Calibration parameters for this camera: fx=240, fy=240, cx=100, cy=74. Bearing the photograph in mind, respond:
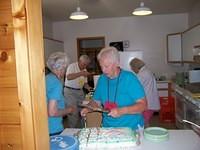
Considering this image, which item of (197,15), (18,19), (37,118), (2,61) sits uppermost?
(197,15)

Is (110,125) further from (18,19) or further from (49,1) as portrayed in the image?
(49,1)

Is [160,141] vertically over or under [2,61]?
under

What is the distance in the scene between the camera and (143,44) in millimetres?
6434

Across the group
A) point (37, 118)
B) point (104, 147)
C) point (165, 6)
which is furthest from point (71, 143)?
point (165, 6)

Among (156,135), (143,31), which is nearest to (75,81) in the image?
(156,135)

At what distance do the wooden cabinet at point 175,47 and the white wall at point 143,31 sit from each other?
0.39m

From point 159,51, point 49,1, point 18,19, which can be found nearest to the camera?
point 18,19

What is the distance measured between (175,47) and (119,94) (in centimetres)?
425

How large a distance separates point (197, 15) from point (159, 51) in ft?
4.64

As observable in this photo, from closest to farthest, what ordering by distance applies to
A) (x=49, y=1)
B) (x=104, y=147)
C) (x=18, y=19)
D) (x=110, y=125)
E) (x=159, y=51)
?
(x=18, y=19) → (x=104, y=147) → (x=110, y=125) → (x=49, y=1) → (x=159, y=51)

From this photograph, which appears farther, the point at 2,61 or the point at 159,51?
the point at 159,51

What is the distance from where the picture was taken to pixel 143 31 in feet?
21.0

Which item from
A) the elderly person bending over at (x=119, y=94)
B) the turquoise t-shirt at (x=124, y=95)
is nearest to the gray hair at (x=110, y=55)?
the elderly person bending over at (x=119, y=94)

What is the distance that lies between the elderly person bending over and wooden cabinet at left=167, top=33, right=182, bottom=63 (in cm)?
410
